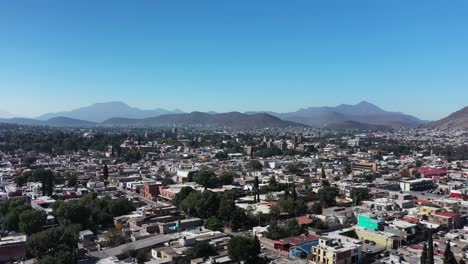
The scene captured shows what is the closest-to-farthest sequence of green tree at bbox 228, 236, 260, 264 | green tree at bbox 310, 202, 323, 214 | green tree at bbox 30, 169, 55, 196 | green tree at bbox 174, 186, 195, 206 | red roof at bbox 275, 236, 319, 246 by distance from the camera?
green tree at bbox 228, 236, 260, 264 < red roof at bbox 275, 236, 319, 246 < green tree at bbox 310, 202, 323, 214 < green tree at bbox 174, 186, 195, 206 < green tree at bbox 30, 169, 55, 196

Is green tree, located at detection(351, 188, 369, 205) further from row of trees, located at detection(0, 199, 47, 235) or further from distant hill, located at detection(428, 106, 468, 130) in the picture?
distant hill, located at detection(428, 106, 468, 130)

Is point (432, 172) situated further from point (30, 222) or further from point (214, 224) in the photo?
point (30, 222)

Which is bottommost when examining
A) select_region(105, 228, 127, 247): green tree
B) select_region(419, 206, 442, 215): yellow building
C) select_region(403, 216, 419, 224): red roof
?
select_region(105, 228, 127, 247): green tree

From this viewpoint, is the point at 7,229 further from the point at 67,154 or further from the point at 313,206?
the point at 67,154

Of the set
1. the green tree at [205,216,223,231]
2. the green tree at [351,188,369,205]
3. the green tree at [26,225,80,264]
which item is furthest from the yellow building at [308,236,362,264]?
the green tree at [351,188,369,205]

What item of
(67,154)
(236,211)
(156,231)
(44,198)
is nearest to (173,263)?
(156,231)

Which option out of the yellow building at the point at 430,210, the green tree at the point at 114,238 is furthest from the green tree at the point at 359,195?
the green tree at the point at 114,238
